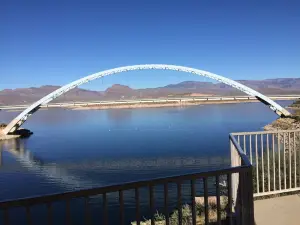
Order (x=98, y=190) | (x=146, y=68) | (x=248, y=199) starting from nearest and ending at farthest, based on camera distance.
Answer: (x=98, y=190) < (x=248, y=199) < (x=146, y=68)

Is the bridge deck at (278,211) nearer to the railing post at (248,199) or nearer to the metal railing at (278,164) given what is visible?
the metal railing at (278,164)

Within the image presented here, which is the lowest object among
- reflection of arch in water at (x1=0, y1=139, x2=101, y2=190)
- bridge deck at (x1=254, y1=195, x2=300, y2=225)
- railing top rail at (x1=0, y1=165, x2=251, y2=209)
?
reflection of arch in water at (x1=0, y1=139, x2=101, y2=190)

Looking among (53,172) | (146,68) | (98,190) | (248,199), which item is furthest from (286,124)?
(98,190)

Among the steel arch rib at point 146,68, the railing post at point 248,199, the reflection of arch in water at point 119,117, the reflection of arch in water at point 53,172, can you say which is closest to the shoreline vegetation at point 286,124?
the steel arch rib at point 146,68

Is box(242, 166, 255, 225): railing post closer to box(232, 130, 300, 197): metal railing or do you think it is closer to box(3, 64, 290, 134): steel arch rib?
box(232, 130, 300, 197): metal railing

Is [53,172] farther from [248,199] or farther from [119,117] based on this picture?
[119,117]

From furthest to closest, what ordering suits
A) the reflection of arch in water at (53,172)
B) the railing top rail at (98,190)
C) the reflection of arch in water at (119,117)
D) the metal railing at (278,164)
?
the reflection of arch in water at (119,117)
the reflection of arch in water at (53,172)
the metal railing at (278,164)
the railing top rail at (98,190)

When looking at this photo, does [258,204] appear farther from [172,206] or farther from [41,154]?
[41,154]

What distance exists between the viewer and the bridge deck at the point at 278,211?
338cm

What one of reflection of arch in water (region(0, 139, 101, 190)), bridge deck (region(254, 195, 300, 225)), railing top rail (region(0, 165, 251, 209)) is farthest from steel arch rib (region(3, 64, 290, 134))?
railing top rail (region(0, 165, 251, 209))

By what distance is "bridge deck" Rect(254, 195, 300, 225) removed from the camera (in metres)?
3.38

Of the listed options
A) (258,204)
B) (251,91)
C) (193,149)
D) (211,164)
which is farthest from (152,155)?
(251,91)

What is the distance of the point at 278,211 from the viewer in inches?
142

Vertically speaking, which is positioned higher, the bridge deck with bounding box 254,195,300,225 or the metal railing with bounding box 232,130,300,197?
the metal railing with bounding box 232,130,300,197
